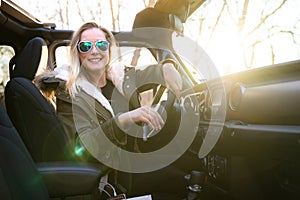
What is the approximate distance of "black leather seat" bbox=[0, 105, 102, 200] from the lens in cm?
113

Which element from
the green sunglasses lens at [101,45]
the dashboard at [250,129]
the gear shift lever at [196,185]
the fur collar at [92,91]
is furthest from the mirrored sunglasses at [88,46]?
the gear shift lever at [196,185]

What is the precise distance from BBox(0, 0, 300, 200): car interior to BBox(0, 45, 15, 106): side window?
32mm

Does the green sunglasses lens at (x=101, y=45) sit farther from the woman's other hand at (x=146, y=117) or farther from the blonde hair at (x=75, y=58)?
the woman's other hand at (x=146, y=117)

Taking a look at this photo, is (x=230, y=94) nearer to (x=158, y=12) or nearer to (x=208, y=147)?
(x=208, y=147)

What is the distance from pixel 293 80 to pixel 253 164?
0.56 metres

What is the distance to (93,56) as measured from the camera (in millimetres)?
1984

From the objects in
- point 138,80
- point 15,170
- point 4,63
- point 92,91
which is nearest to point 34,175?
point 15,170

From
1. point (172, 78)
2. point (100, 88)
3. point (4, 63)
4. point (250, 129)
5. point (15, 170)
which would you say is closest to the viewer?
point (15, 170)

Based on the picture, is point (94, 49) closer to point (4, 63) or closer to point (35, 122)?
point (35, 122)

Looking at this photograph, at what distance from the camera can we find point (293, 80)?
1.19 meters

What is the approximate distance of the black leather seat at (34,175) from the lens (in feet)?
3.71

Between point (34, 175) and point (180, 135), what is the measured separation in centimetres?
103

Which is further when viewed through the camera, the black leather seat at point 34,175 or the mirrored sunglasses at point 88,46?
the mirrored sunglasses at point 88,46

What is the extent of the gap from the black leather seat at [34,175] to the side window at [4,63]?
3.65 ft
